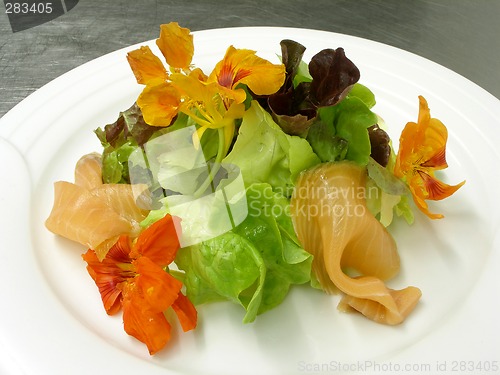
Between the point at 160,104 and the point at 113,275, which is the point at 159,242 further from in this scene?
the point at 160,104

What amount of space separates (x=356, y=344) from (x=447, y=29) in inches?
86.1

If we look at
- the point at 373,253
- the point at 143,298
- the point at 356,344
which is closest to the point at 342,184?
the point at 373,253

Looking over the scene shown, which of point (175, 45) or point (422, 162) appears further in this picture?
point (422, 162)

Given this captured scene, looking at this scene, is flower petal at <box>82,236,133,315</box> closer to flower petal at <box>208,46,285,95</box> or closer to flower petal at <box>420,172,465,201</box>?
flower petal at <box>208,46,285,95</box>

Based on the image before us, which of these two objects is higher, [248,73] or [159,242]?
[248,73]

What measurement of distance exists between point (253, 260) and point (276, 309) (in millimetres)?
142

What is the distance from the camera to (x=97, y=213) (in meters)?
1.21

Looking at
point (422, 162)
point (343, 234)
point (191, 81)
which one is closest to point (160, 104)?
point (191, 81)

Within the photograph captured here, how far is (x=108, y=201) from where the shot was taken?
126 centimetres

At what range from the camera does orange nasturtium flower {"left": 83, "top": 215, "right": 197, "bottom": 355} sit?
1.03m

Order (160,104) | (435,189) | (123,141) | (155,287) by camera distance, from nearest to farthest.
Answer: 1. (155,287)
2. (160,104)
3. (435,189)
4. (123,141)

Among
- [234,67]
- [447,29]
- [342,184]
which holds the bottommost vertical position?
[447,29]

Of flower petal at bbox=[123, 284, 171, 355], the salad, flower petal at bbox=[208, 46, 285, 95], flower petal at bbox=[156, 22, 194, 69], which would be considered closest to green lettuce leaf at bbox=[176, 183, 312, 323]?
the salad

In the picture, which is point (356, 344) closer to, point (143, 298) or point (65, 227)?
point (143, 298)
